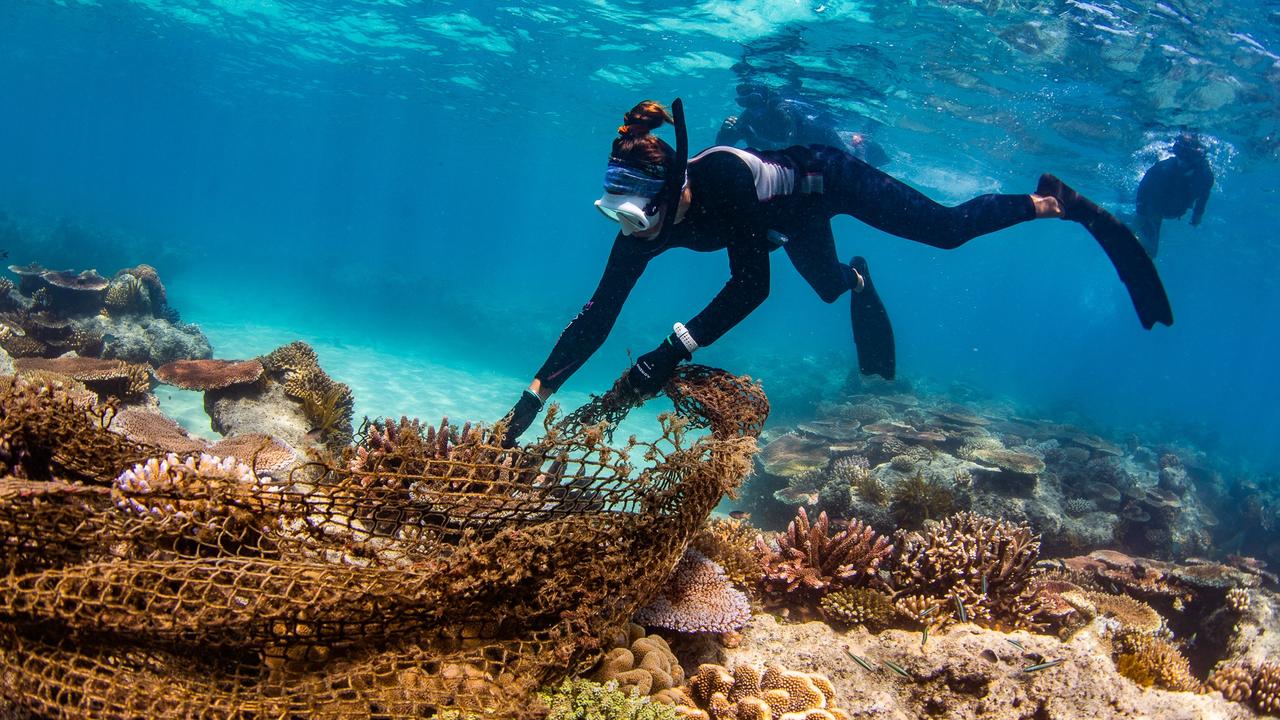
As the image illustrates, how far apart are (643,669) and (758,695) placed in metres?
0.60

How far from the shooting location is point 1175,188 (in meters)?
15.6

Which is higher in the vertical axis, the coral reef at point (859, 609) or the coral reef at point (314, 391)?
the coral reef at point (859, 609)

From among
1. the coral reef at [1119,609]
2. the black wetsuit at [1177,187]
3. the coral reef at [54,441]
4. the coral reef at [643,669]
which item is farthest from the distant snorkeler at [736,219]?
the black wetsuit at [1177,187]

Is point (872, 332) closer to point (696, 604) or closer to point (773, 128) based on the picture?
point (696, 604)

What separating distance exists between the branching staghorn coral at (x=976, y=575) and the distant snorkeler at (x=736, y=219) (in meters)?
2.46

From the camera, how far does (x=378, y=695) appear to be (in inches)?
76.4

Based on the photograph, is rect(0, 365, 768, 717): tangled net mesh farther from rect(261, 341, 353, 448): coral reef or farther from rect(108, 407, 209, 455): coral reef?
rect(261, 341, 353, 448): coral reef

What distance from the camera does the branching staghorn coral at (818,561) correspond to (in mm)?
4348

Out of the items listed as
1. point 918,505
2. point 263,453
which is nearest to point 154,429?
point 263,453

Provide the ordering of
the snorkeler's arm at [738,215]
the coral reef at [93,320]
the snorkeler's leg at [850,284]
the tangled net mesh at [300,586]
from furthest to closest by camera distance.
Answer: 1. the coral reef at [93,320]
2. the snorkeler's leg at [850,284]
3. the snorkeler's arm at [738,215]
4. the tangled net mesh at [300,586]

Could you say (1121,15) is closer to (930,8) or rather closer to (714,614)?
(930,8)

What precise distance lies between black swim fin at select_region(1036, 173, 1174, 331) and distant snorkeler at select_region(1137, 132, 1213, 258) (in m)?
12.4

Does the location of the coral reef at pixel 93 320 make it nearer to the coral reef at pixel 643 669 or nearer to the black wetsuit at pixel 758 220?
the black wetsuit at pixel 758 220

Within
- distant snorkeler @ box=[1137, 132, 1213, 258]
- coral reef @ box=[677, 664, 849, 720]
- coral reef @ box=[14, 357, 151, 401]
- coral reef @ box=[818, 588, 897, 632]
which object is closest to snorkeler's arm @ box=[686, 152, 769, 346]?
coral reef @ box=[818, 588, 897, 632]
